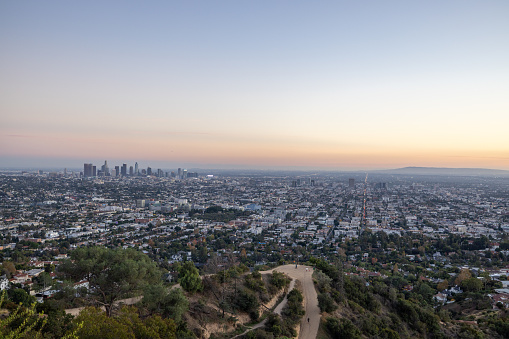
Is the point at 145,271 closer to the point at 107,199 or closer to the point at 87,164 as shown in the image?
the point at 107,199

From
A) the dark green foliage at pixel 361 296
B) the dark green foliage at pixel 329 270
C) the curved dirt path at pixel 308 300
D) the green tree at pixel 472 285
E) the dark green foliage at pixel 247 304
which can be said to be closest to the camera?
the curved dirt path at pixel 308 300

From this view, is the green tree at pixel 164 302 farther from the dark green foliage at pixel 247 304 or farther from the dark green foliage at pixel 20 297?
the dark green foliage at pixel 20 297

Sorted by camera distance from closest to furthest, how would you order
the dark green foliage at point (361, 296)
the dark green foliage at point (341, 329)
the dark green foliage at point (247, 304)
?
the dark green foliage at point (341, 329)
the dark green foliage at point (247, 304)
the dark green foliage at point (361, 296)

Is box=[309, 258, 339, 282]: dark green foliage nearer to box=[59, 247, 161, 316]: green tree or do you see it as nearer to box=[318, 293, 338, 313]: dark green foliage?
box=[318, 293, 338, 313]: dark green foliage

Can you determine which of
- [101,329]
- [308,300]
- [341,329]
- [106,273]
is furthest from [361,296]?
[101,329]

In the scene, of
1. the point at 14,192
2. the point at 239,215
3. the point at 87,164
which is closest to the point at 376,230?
the point at 239,215

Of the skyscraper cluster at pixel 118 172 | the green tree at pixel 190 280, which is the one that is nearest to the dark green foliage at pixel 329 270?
the green tree at pixel 190 280
